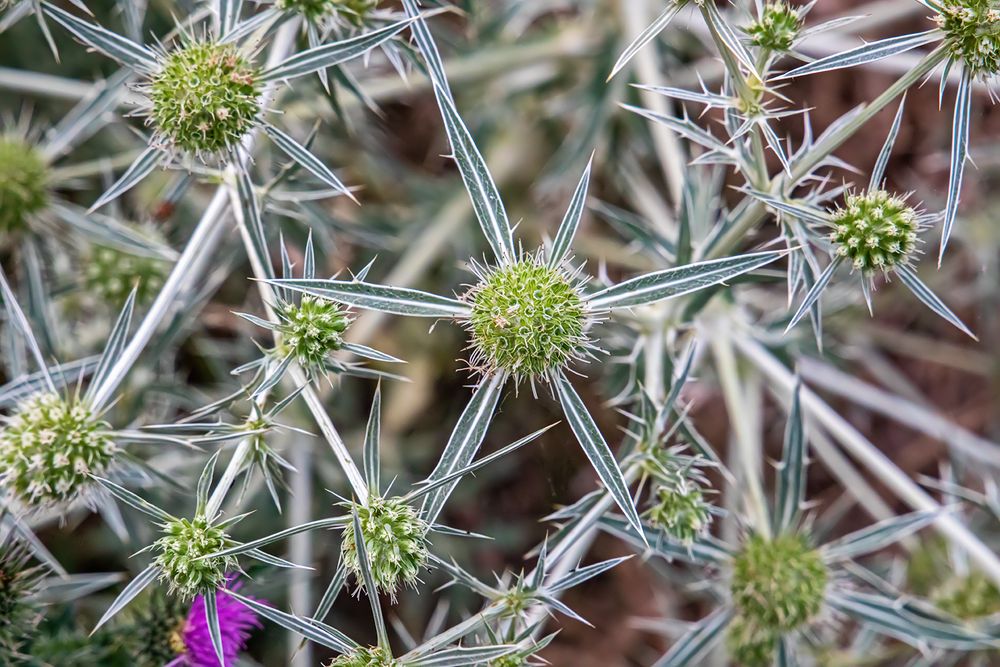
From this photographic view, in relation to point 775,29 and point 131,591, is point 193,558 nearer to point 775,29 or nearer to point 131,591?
point 131,591

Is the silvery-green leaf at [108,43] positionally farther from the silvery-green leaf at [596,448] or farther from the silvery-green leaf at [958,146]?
the silvery-green leaf at [958,146]

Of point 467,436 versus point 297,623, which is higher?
point 467,436

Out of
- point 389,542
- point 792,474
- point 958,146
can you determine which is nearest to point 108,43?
point 389,542

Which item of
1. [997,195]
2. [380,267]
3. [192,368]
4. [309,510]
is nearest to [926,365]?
[997,195]

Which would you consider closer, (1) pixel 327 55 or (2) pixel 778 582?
(1) pixel 327 55

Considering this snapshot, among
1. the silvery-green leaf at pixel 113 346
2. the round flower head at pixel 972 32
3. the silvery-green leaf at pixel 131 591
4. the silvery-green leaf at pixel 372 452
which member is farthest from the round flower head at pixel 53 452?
the round flower head at pixel 972 32

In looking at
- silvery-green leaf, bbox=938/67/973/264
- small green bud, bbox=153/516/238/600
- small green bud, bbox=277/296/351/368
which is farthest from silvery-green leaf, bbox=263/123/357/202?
silvery-green leaf, bbox=938/67/973/264
